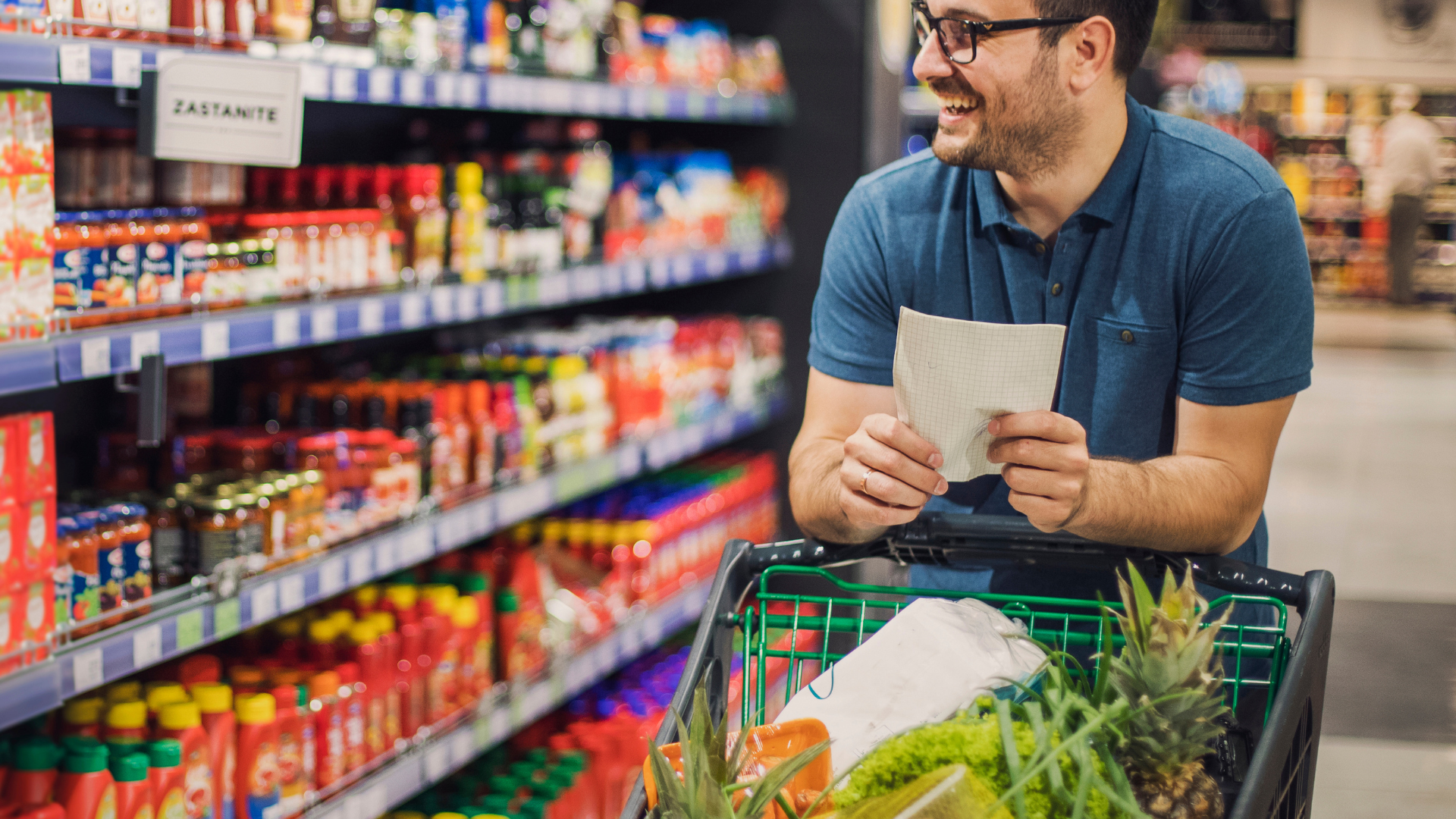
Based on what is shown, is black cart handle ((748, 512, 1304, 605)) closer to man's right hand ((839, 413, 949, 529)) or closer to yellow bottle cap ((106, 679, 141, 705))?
man's right hand ((839, 413, 949, 529))

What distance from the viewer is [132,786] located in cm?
192

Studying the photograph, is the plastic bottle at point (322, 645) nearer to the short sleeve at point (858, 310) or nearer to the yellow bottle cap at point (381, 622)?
the yellow bottle cap at point (381, 622)

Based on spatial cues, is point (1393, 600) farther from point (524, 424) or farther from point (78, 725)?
point (78, 725)

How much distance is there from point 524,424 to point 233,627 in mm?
1083

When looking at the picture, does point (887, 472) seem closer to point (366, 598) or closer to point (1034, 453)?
point (1034, 453)

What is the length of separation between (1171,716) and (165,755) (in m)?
1.52

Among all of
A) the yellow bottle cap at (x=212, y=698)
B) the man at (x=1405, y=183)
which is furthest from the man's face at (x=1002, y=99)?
the man at (x=1405, y=183)

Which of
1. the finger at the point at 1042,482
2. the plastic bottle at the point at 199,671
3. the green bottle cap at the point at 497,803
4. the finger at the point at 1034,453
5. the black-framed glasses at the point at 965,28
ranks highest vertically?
the black-framed glasses at the point at 965,28

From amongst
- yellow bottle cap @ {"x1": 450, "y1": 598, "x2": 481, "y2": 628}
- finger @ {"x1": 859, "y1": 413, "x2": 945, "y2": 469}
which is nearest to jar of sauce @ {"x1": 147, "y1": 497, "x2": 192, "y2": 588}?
yellow bottle cap @ {"x1": 450, "y1": 598, "x2": 481, "y2": 628}

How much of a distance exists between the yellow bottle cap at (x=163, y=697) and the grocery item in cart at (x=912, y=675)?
3.96 feet

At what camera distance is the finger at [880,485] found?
134 centimetres

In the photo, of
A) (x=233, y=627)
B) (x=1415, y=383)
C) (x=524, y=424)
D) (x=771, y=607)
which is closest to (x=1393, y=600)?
(x=771, y=607)

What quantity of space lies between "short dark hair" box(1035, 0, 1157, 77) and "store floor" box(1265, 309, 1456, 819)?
7.42 ft

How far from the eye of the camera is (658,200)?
3918 millimetres
